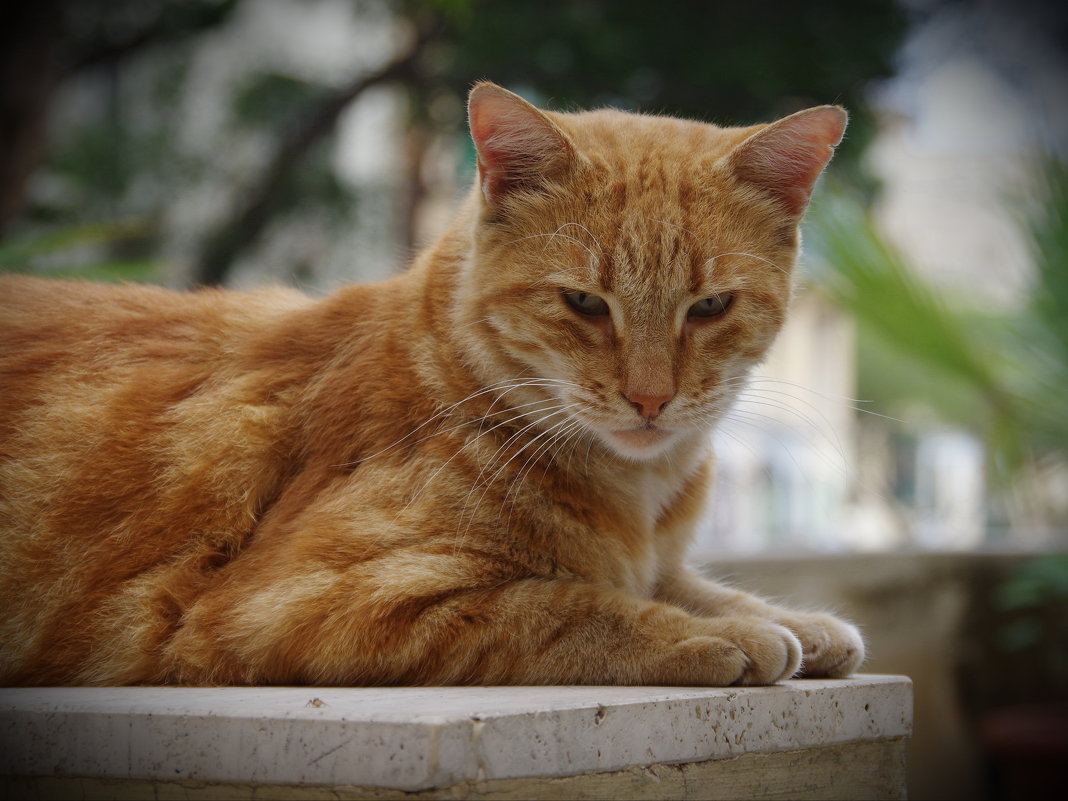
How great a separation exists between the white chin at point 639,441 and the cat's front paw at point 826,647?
45cm

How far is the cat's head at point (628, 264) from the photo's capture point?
6.91 ft

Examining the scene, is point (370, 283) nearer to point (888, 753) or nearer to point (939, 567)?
point (888, 753)

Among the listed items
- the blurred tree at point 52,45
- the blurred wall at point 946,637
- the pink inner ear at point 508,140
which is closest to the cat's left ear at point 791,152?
the pink inner ear at point 508,140

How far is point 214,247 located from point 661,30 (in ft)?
10.8

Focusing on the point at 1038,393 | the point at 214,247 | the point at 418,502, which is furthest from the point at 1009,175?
the point at 214,247

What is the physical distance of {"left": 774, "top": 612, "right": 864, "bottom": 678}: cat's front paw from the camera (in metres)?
2.17

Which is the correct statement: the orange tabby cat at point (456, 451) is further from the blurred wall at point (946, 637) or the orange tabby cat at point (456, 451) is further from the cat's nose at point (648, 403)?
the blurred wall at point (946, 637)

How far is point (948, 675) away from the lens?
17.6 ft

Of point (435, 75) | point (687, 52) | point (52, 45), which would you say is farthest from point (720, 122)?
point (52, 45)

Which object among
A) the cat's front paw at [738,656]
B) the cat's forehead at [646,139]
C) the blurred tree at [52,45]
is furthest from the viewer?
the blurred tree at [52,45]

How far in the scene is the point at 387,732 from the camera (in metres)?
1.51

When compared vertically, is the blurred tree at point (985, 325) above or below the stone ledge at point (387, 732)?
above

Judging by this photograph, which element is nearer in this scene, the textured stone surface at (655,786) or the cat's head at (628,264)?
the textured stone surface at (655,786)

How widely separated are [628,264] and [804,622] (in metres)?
0.83
